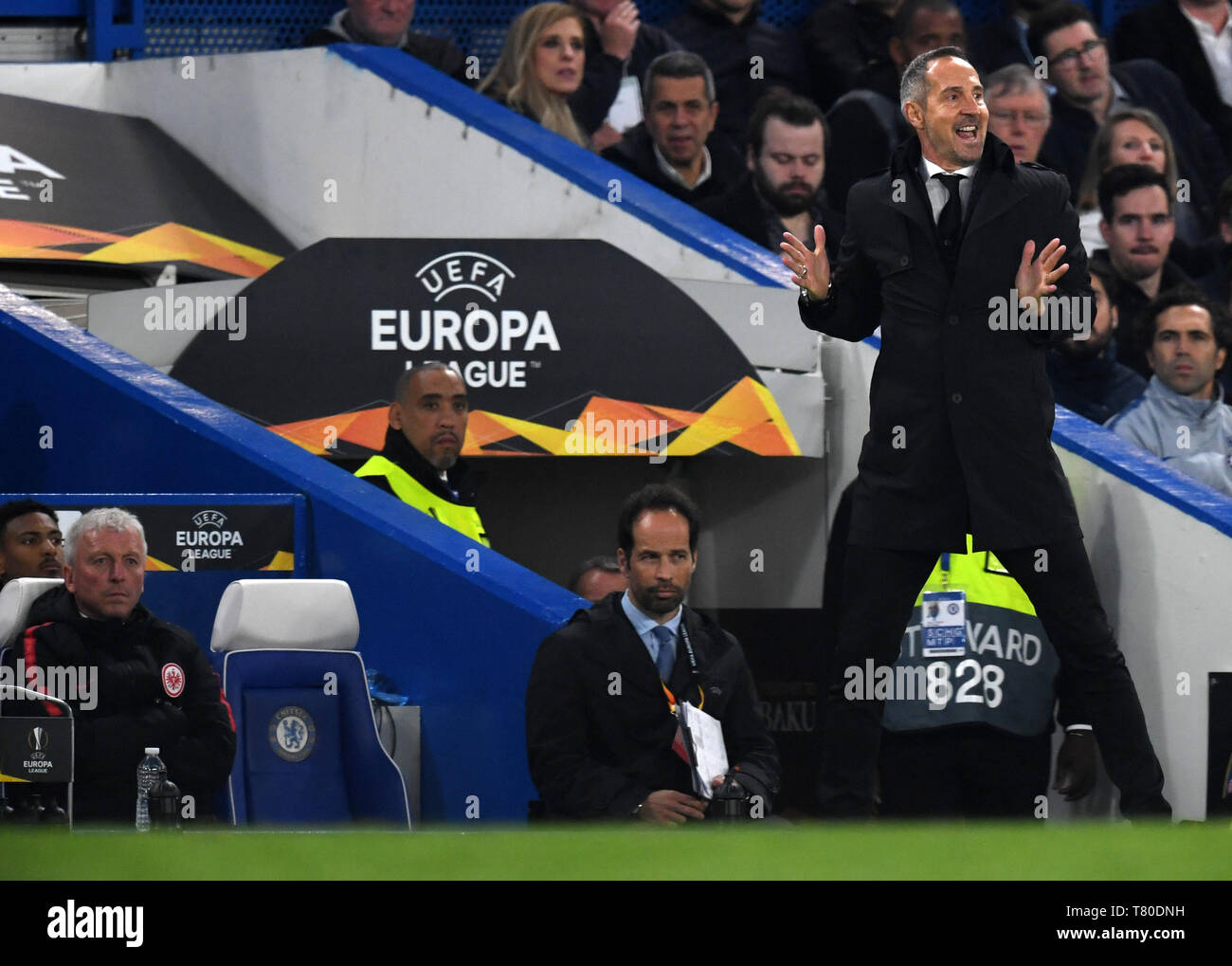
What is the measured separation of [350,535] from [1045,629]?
251cm

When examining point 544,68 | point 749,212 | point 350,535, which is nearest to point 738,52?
point 544,68

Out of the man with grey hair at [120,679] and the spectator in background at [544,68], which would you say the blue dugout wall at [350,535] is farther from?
the spectator in background at [544,68]

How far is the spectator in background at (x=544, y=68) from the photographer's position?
8688 mm

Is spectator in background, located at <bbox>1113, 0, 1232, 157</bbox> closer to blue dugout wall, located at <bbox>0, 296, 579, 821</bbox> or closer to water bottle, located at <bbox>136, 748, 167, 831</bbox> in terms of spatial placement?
blue dugout wall, located at <bbox>0, 296, 579, 821</bbox>

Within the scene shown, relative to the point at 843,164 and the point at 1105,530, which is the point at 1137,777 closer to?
the point at 1105,530

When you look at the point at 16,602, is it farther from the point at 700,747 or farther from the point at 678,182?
the point at 678,182

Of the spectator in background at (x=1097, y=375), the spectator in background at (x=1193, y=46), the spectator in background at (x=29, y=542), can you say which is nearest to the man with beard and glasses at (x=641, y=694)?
the spectator in background at (x=29, y=542)

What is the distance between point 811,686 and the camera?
746 centimetres

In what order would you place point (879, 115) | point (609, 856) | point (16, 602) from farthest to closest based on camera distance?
point (879, 115), point (16, 602), point (609, 856)

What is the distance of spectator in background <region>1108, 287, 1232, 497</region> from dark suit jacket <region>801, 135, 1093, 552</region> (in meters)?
2.53

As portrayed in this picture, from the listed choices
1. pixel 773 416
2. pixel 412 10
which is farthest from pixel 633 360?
pixel 412 10

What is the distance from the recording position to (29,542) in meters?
5.95

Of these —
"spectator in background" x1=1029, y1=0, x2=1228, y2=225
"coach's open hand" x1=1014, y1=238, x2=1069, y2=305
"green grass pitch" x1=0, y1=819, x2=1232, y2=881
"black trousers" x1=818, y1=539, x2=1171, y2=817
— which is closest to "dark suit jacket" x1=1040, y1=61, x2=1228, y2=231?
"spectator in background" x1=1029, y1=0, x2=1228, y2=225

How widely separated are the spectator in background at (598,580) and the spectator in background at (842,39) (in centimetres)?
367
